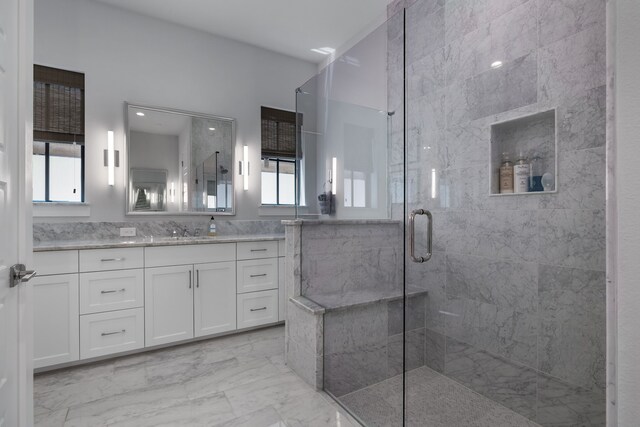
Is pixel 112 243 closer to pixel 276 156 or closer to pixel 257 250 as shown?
pixel 257 250

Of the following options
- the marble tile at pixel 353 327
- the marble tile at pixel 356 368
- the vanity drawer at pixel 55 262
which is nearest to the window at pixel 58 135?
the vanity drawer at pixel 55 262

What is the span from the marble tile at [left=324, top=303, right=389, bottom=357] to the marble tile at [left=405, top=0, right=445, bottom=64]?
1.70 meters

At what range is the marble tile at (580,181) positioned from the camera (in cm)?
146

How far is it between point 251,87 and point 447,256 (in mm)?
2661

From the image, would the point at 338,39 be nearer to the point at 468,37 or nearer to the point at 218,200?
the point at 468,37

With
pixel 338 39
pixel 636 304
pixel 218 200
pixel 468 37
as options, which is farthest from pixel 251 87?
pixel 636 304

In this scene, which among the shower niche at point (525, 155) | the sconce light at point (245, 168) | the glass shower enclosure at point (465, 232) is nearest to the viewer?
the glass shower enclosure at point (465, 232)

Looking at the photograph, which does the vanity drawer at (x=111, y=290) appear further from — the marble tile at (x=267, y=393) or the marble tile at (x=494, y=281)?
the marble tile at (x=494, y=281)

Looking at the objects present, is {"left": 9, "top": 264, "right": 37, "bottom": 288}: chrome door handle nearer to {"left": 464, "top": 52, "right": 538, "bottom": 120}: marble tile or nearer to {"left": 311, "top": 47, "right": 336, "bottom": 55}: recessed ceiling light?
{"left": 464, "top": 52, "right": 538, "bottom": 120}: marble tile

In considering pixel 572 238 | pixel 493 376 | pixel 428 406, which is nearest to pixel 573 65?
pixel 572 238

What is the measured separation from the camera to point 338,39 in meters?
3.37

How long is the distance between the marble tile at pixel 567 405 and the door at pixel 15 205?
2264 mm

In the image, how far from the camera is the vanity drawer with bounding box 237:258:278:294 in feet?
9.42

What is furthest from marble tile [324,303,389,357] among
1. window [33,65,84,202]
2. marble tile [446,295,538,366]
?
window [33,65,84,202]
